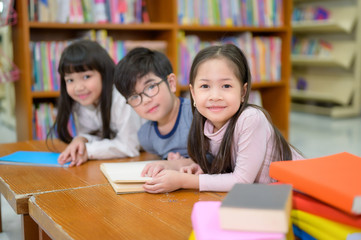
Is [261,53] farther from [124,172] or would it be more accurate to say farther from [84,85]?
[124,172]

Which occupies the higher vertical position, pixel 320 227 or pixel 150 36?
pixel 150 36

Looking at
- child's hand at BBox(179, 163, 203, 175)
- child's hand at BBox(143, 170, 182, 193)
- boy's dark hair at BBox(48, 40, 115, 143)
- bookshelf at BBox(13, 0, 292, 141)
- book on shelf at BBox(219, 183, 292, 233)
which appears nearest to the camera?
book on shelf at BBox(219, 183, 292, 233)

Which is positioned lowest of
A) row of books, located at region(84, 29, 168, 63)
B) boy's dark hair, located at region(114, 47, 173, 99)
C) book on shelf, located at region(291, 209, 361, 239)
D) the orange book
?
book on shelf, located at region(291, 209, 361, 239)

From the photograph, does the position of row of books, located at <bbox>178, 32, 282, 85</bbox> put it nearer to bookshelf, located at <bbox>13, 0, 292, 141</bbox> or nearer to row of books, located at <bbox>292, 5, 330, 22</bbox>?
bookshelf, located at <bbox>13, 0, 292, 141</bbox>

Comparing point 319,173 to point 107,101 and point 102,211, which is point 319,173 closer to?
point 102,211

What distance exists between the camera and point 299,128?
4.35 meters

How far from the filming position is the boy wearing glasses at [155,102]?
139cm

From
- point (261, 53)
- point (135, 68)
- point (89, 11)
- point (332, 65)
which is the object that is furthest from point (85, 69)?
point (332, 65)

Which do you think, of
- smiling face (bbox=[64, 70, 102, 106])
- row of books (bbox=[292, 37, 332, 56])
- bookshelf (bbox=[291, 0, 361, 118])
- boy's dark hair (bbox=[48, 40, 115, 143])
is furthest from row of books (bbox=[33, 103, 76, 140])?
row of books (bbox=[292, 37, 332, 56])

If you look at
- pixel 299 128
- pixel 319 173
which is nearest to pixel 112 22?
pixel 319 173

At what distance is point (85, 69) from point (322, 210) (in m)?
1.13

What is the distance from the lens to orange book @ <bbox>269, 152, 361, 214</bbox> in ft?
2.29

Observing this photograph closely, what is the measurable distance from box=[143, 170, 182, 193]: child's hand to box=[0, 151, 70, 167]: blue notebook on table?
1.47 ft

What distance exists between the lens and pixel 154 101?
4.58ft
